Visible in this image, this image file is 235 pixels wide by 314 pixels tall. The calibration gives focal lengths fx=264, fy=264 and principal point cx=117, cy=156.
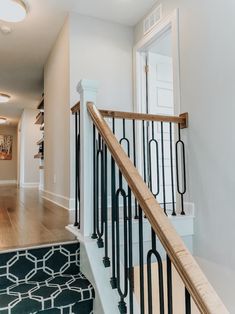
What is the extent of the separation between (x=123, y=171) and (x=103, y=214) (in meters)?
0.46

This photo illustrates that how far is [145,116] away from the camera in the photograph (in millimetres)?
2531

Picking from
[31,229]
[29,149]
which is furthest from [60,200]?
[29,149]

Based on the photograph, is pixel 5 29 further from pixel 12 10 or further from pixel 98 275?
pixel 98 275

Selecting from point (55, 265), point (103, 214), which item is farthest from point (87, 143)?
point (55, 265)

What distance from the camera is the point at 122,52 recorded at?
3.77m

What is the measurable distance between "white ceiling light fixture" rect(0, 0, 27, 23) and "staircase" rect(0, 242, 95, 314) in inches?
109

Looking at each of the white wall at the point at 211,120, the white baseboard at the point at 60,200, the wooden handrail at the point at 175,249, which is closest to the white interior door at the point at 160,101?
the white wall at the point at 211,120

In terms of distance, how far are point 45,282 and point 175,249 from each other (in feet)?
3.56

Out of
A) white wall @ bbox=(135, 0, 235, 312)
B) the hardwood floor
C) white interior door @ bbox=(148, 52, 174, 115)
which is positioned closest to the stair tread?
the hardwood floor

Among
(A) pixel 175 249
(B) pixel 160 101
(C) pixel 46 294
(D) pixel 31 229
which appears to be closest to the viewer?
(A) pixel 175 249

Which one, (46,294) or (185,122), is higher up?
(185,122)

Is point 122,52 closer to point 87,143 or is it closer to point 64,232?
point 87,143

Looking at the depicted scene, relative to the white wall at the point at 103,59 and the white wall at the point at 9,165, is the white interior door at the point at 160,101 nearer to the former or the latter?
the white wall at the point at 103,59

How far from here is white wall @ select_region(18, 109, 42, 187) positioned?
874 centimetres
